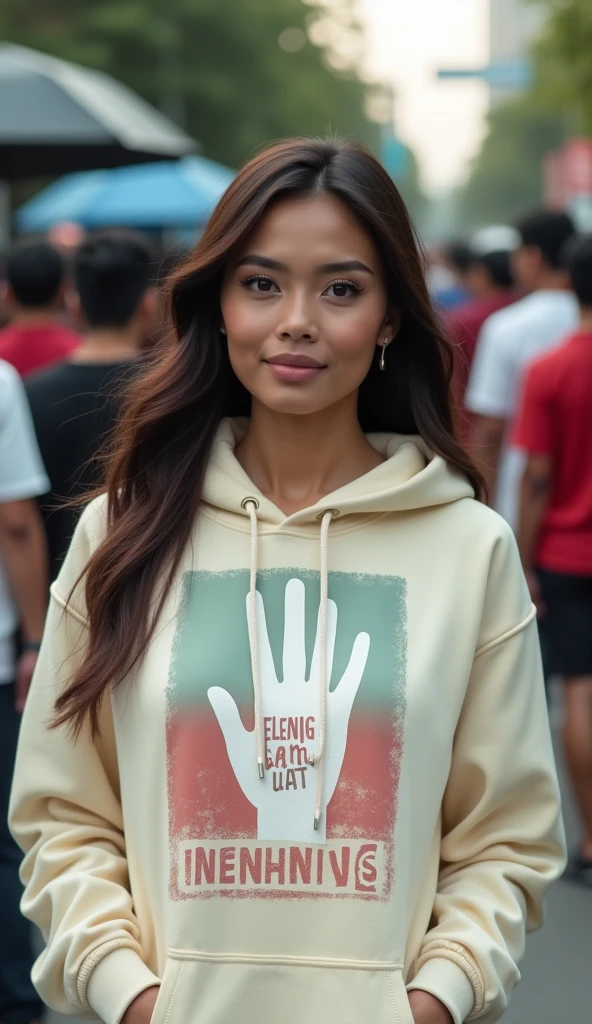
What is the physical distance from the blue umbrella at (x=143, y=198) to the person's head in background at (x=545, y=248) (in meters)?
8.60

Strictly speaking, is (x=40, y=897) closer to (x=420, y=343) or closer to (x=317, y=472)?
(x=317, y=472)

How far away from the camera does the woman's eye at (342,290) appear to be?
234cm

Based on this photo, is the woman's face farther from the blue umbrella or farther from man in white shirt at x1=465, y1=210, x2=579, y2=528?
the blue umbrella

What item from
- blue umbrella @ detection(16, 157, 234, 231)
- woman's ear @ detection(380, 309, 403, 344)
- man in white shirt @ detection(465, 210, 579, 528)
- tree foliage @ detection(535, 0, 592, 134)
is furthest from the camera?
tree foliage @ detection(535, 0, 592, 134)

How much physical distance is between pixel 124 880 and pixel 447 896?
0.48 m

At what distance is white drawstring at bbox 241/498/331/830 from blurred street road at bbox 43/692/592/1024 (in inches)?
102

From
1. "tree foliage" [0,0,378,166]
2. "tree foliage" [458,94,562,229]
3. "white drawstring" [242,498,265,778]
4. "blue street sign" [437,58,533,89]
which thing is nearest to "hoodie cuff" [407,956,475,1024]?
"white drawstring" [242,498,265,778]

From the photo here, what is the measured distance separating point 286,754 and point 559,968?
3.03 m

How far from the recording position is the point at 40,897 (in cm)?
240

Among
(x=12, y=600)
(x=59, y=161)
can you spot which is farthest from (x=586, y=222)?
(x=12, y=600)

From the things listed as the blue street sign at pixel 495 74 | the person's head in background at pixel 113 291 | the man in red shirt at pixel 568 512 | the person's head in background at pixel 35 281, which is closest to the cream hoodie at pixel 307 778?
the person's head in background at pixel 113 291

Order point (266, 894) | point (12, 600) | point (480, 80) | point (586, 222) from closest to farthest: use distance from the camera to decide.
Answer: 1. point (266, 894)
2. point (12, 600)
3. point (586, 222)
4. point (480, 80)

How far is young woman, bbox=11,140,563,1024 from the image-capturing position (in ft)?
7.35

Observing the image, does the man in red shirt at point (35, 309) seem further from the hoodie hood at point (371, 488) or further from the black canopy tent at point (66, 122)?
the hoodie hood at point (371, 488)
